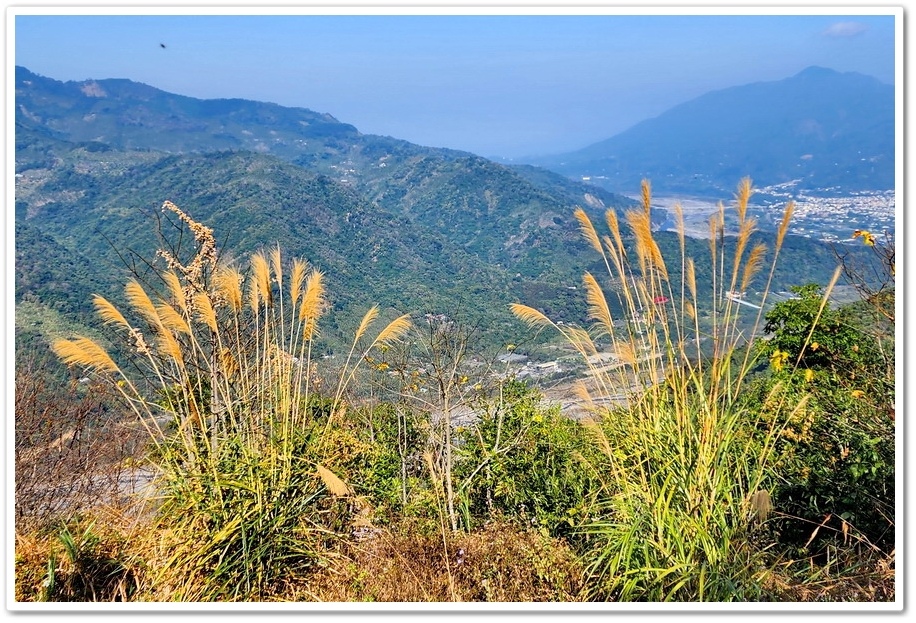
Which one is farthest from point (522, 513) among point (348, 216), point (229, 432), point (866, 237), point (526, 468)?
point (348, 216)

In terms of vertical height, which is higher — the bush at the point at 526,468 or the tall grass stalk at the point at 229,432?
the tall grass stalk at the point at 229,432

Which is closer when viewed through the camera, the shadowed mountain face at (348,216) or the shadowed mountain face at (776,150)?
the shadowed mountain face at (348,216)

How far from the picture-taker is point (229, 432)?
3004 millimetres

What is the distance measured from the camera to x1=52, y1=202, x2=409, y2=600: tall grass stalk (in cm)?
258

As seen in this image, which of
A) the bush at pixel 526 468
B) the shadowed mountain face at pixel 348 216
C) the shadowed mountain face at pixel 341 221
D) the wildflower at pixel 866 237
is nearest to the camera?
the wildflower at pixel 866 237

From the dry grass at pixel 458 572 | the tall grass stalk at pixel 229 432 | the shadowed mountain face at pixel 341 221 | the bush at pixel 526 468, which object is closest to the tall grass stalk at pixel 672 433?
the dry grass at pixel 458 572

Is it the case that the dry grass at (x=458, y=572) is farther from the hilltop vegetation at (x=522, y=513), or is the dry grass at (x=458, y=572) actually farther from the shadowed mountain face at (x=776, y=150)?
the shadowed mountain face at (x=776, y=150)

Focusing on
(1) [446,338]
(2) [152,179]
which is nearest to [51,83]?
(2) [152,179]

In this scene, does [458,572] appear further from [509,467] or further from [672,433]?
[509,467]

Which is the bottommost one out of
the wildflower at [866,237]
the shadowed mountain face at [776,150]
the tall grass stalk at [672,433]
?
the tall grass stalk at [672,433]

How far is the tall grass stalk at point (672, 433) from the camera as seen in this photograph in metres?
2.50

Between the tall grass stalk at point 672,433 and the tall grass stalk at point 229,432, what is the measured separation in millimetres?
1070

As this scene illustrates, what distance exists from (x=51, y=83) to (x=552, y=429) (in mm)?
218694
